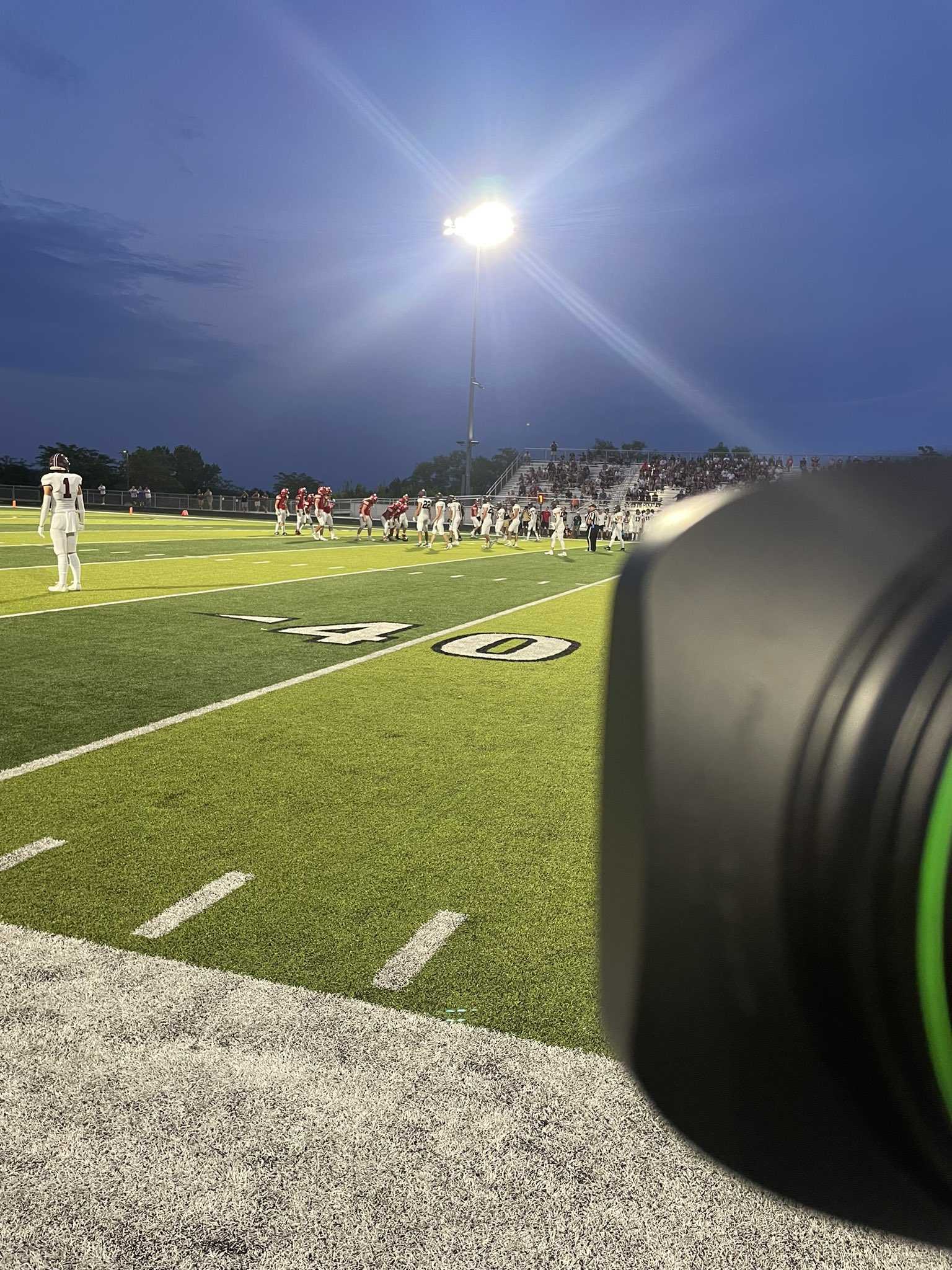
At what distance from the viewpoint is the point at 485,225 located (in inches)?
1635

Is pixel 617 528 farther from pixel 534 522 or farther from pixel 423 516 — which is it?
pixel 423 516

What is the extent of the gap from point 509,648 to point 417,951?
19.1 feet

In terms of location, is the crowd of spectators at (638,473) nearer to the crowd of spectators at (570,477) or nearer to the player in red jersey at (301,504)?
the crowd of spectators at (570,477)

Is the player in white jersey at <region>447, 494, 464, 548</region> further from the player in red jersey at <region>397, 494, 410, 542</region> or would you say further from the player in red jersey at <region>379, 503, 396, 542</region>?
the player in red jersey at <region>379, 503, 396, 542</region>

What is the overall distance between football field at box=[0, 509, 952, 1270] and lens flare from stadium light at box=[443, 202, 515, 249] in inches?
1589

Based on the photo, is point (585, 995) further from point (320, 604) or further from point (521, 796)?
point (320, 604)

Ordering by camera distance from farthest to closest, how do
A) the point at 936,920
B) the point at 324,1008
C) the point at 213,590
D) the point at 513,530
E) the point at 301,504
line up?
the point at 513,530
the point at 301,504
the point at 213,590
the point at 324,1008
the point at 936,920

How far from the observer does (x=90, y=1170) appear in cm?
169

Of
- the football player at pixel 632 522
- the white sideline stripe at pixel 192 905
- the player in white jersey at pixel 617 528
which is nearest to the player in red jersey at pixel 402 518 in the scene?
the player in white jersey at pixel 617 528

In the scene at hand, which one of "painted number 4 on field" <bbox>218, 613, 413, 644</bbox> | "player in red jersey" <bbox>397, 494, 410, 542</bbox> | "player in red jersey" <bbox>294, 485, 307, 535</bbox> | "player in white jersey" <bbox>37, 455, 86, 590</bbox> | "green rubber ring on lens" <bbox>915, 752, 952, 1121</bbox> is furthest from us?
"player in red jersey" <bbox>397, 494, 410, 542</bbox>

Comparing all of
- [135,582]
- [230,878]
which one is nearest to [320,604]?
[135,582]

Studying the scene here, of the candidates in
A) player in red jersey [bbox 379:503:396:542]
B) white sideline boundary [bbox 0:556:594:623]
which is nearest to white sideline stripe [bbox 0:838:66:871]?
white sideline boundary [bbox 0:556:594:623]

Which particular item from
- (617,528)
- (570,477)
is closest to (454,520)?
(617,528)

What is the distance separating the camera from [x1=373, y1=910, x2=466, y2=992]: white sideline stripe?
7.82 ft
